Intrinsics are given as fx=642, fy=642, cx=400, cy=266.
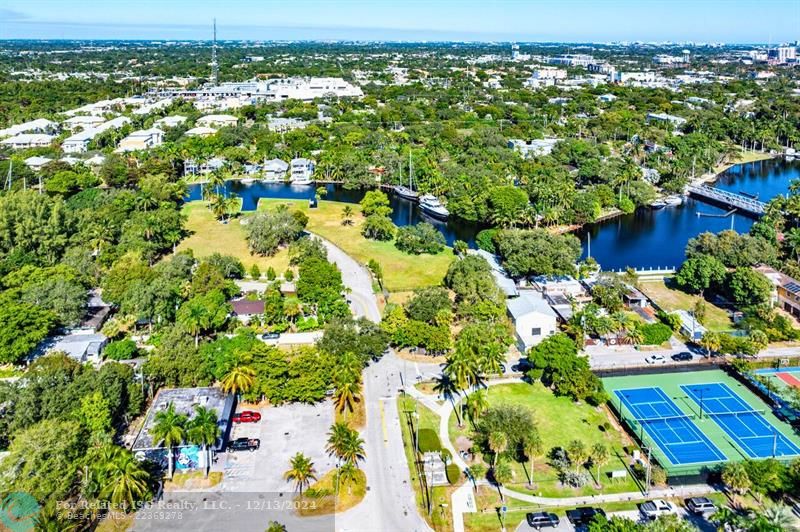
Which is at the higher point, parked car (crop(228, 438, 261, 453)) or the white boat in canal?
the white boat in canal

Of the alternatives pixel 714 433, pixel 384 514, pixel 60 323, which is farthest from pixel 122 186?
pixel 714 433

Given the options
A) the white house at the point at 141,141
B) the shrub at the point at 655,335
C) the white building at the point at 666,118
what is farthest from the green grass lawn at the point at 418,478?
the white building at the point at 666,118

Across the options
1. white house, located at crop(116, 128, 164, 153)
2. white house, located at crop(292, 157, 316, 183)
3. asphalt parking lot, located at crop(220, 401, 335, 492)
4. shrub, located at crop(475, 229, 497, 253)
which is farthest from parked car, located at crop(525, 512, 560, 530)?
white house, located at crop(116, 128, 164, 153)

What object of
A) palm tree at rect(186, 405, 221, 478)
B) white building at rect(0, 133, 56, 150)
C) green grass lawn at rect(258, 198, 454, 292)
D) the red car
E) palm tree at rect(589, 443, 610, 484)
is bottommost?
the red car

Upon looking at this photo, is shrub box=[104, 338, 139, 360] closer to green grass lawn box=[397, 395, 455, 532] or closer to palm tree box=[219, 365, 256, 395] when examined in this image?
palm tree box=[219, 365, 256, 395]

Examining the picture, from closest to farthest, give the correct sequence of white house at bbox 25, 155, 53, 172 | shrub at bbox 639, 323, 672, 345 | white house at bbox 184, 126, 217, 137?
1. shrub at bbox 639, 323, 672, 345
2. white house at bbox 25, 155, 53, 172
3. white house at bbox 184, 126, 217, 137

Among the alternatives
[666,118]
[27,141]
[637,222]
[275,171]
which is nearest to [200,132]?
[275,171]
